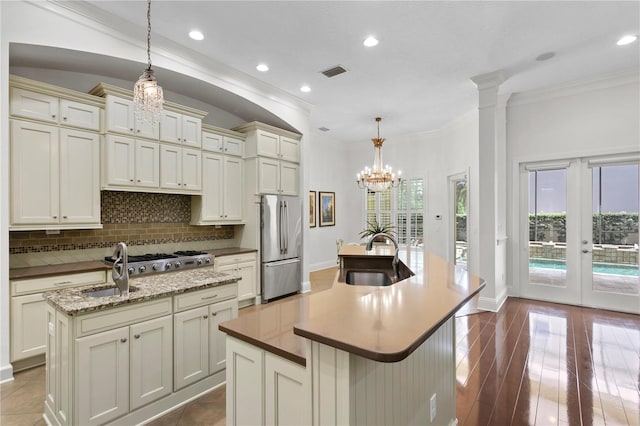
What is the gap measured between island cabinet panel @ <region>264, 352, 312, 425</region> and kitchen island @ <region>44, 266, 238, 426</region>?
1.21m

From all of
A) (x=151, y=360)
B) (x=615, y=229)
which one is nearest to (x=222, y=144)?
(x=151, y=360)

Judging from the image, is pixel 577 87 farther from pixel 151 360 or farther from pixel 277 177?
pixel 151 360

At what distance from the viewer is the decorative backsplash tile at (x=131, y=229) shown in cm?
338

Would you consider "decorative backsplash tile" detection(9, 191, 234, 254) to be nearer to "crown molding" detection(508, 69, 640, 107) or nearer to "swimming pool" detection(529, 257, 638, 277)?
"swimming pool" detection(529, 257, 638, 277)

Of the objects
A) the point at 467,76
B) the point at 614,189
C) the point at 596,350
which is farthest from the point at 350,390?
the point at 614,189

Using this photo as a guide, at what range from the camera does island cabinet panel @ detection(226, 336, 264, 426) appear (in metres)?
1.41

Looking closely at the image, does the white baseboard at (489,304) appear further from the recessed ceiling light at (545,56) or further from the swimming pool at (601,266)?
the recessed ceiling light at (545,56)

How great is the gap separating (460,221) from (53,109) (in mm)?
6800

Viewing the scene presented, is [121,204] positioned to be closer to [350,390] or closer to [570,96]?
[350,390]

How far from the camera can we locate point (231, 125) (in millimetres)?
5363

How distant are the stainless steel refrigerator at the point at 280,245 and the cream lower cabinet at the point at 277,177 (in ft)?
0.44

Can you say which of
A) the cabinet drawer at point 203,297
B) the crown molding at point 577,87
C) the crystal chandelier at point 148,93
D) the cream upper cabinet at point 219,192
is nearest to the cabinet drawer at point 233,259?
the cream upper cabinet at point 219,192

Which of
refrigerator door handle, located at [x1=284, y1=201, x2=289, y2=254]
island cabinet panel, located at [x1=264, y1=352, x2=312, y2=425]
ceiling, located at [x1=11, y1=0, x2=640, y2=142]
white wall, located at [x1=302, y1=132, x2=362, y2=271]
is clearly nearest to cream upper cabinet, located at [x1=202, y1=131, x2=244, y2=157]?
ceiling, located at [x1=11, y1=0, x2=640, y2=142]

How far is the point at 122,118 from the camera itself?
359 centimetres
